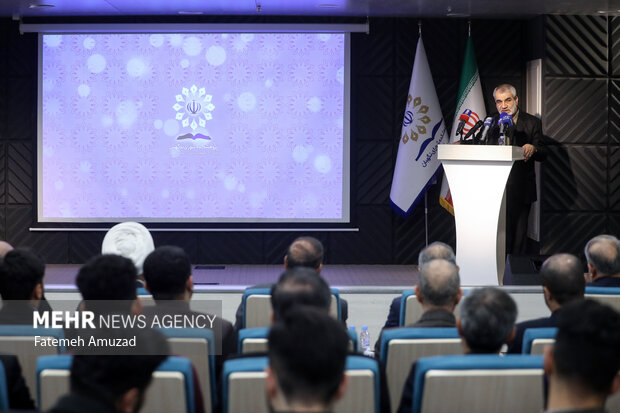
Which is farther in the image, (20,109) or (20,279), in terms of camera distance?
(20,109)

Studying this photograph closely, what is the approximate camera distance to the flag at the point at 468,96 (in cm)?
845

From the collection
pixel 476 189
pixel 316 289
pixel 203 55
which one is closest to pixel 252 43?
pixel 203 55

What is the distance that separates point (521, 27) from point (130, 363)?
25.5ft

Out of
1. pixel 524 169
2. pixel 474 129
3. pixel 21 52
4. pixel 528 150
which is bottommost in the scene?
pixel 524 169

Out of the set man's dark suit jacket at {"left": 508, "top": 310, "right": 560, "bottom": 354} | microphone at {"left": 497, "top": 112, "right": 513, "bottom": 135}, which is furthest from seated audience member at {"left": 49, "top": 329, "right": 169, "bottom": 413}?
microphone at {"left": 497, "top": 112, "right": 513, "bottom": 135}

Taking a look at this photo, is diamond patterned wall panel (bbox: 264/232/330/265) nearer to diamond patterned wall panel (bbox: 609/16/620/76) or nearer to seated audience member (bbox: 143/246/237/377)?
diamond patterned wall panel (bbox: 609/16/620/76)

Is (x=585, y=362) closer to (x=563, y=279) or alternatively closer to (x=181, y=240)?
(x=563, y=279)

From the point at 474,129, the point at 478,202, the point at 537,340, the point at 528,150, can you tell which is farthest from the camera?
the point at 528,150

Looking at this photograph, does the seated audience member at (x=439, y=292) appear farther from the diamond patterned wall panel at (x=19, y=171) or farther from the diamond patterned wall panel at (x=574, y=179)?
the diamond patterned wall panel at (x=19, y=171)

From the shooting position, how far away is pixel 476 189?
6.32m

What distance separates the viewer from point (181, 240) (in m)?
8.80

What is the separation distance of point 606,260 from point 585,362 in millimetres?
2478

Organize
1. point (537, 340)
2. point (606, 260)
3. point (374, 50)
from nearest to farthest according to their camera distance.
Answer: point (537, 340) → point (606, 260) → point (374, 50)

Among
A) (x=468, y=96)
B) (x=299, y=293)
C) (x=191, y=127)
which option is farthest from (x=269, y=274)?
(x=299, y=293)
